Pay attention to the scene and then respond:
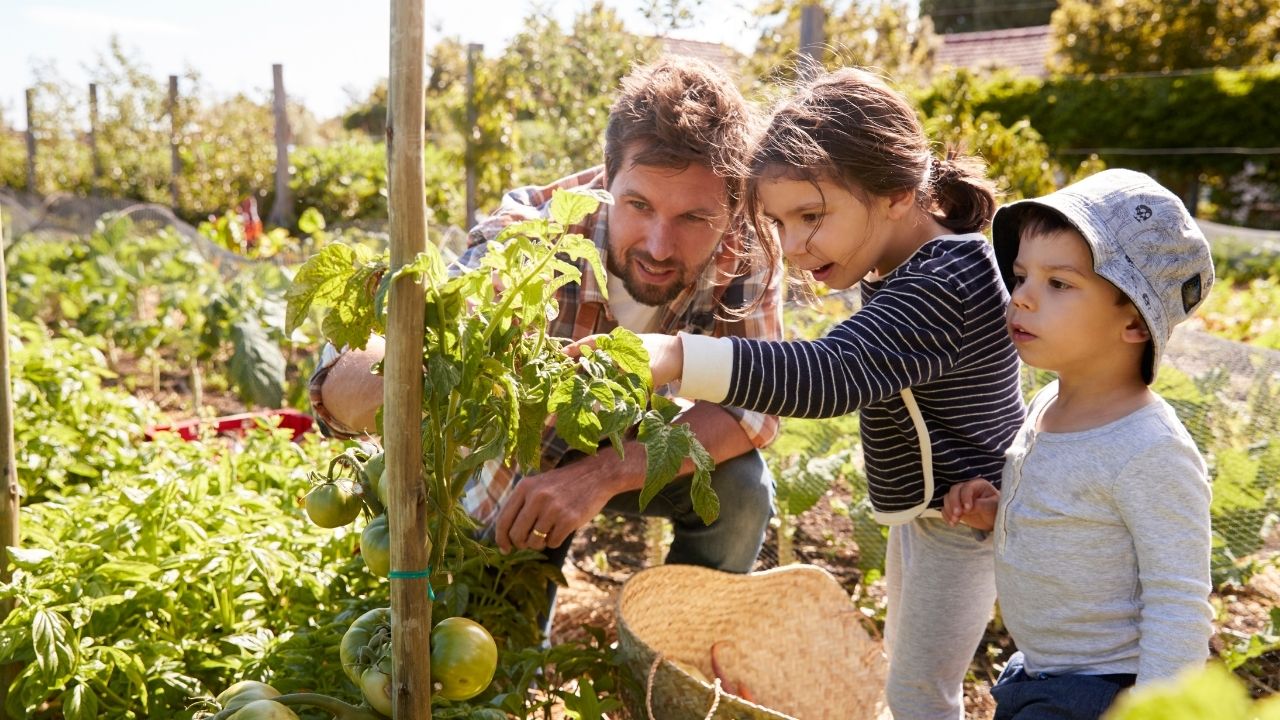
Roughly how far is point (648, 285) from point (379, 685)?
109 centimetres

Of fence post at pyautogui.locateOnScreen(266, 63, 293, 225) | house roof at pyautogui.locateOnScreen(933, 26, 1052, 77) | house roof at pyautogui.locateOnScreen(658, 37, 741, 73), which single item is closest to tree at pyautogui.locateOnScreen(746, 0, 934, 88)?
house roof at pyautogui.locateOnScreen(658, 37, 741, 73)

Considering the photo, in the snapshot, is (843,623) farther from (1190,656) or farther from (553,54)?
(553,54)

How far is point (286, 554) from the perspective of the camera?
5.78 ft

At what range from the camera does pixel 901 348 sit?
139 centimetres

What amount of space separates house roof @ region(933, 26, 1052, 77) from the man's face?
18.7m

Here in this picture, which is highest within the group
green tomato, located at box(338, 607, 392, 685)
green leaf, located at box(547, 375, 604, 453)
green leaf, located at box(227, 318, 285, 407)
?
green leaf, located at box(547, 375, 604, 453)

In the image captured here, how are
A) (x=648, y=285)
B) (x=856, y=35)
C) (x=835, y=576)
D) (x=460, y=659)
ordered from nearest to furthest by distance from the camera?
1. (x=460, y=659)
2. (x=648, y=285)
3. (x=835, y=576)
4. (x=856, y=35)

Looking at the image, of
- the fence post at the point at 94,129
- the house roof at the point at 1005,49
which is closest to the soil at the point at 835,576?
the fence post at the point at 94,129

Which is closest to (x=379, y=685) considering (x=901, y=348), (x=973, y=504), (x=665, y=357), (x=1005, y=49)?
(x=665, y=357)

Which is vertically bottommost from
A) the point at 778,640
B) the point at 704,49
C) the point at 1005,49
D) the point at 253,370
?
the point at 778,640

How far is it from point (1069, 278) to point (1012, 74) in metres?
14.8

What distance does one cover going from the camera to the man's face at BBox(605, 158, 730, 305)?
6.21ft

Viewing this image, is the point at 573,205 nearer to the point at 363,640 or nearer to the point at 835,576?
the point at 363,640

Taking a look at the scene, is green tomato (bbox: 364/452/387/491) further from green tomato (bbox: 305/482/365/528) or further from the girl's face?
the girl's face
